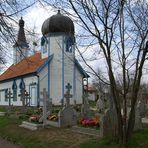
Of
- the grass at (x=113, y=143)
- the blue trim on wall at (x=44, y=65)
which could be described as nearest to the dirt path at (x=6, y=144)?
the grass at (x=113, y=143)

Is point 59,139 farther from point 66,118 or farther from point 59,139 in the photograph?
point 66,118

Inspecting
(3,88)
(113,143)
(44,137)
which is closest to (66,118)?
(44,137)

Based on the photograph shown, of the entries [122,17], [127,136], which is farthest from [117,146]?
[122,17]

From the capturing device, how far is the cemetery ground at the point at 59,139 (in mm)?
10492

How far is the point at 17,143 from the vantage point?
13.3 meters

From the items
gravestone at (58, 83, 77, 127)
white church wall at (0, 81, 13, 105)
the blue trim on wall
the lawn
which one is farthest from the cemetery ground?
white church wall at (0, 81, 13, 105)

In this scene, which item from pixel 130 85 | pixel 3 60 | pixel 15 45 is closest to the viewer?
pixel 15 45

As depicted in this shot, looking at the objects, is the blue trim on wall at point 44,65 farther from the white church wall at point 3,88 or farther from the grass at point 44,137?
the grass at point 44,137

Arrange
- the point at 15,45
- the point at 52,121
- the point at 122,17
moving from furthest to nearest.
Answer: the point at 52,121 → the point at 122,17 → the point at 15,45

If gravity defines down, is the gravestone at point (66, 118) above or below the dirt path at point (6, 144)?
above

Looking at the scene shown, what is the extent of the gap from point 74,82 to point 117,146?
1101 inches

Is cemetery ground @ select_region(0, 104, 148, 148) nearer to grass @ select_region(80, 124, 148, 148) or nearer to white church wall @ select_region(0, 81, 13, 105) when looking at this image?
grass @ select_region(80, 124, 148, 148)

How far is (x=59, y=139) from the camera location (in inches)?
492

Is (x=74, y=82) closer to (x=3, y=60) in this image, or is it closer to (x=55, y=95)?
(x=55, y=95)
